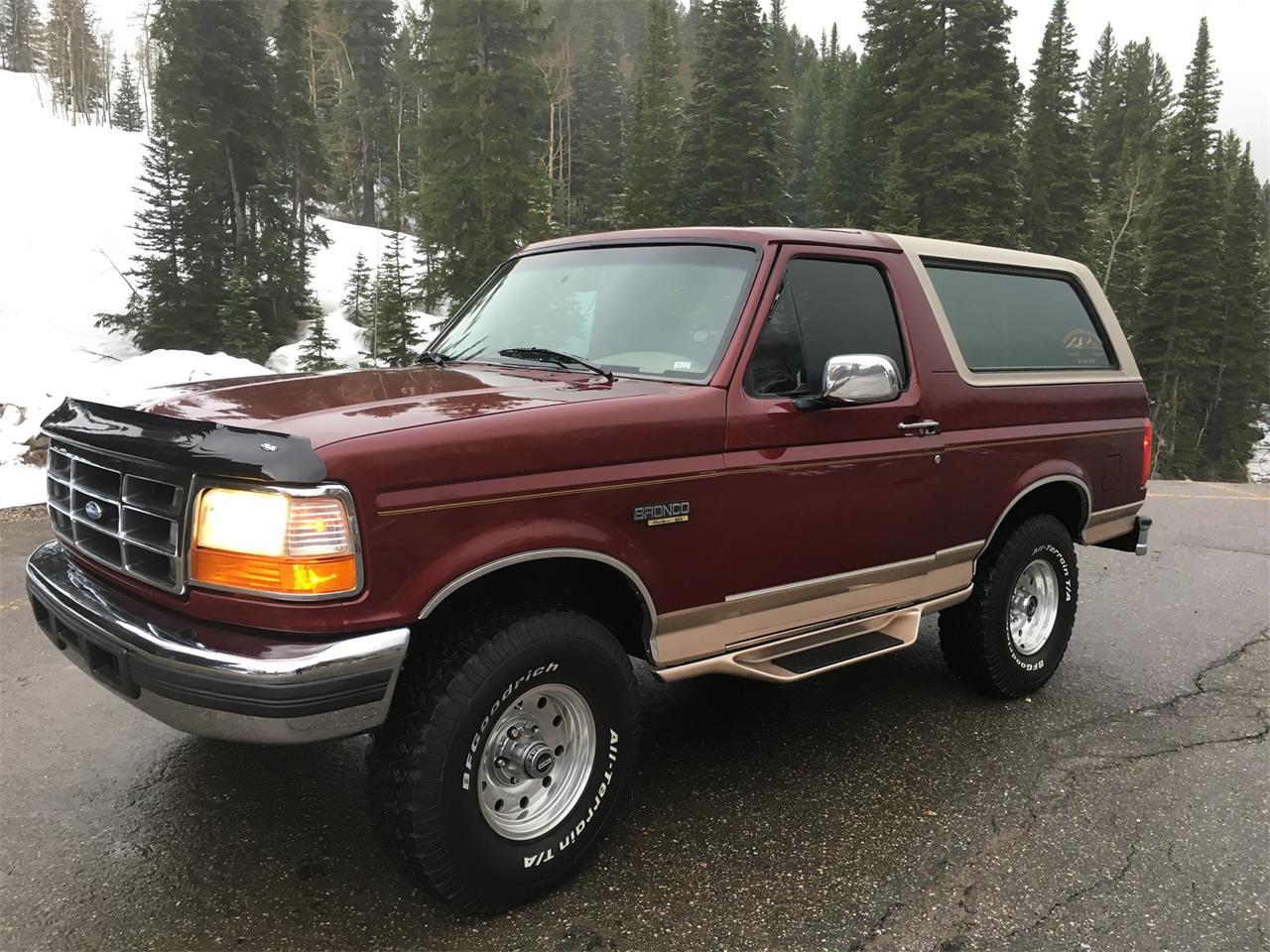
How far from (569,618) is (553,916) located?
36.8 inches

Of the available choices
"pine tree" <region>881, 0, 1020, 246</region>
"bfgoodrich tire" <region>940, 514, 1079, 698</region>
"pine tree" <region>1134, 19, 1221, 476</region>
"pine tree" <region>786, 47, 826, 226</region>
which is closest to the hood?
"bfgoodrich tire" <region>940, 514, 1079, 698</region>

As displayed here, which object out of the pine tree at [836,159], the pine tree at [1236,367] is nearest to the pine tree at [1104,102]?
the pine tree at [1236,367]

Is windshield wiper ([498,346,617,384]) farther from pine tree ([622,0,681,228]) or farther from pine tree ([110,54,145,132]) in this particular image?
pine tree ([110,54,145,132])

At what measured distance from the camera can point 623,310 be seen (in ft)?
11.9

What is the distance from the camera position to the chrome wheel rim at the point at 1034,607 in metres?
4.69

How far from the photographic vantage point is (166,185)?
2438 cm

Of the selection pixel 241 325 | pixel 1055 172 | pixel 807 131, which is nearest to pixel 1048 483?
pixel 241 325

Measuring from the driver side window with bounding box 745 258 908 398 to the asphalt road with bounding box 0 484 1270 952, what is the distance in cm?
167

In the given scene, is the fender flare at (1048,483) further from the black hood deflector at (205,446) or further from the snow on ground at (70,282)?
the snow on ground at (70,282)

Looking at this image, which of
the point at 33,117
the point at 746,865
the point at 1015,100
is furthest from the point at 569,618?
the point at 33,117

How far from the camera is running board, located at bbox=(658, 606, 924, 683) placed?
325 centimetres

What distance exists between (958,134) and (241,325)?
2671cm

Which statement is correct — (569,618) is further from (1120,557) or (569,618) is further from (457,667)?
(1120,557)

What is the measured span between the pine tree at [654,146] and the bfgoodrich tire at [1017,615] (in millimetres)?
32792
